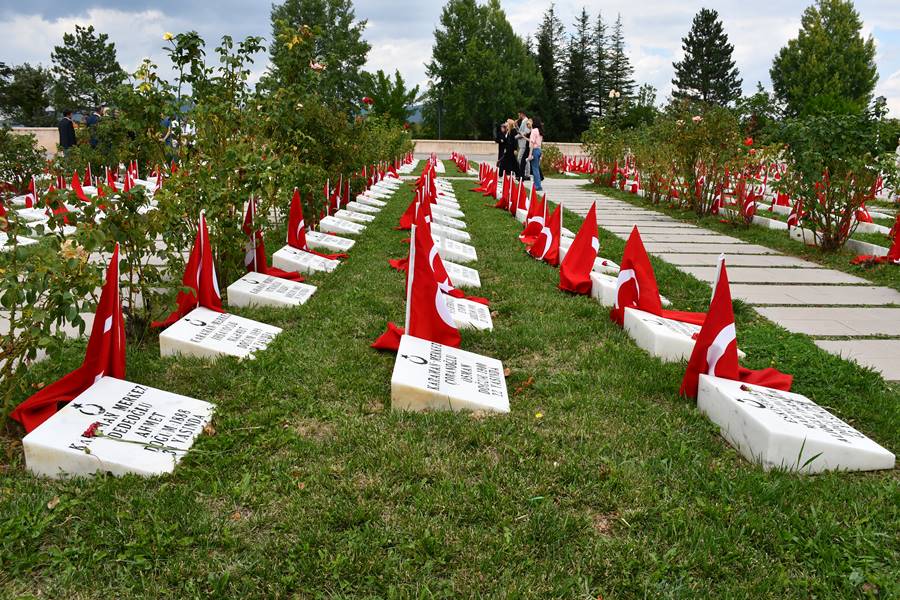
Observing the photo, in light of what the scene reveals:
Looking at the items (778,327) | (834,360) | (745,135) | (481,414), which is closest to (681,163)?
(745,135)

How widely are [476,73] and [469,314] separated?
214ft

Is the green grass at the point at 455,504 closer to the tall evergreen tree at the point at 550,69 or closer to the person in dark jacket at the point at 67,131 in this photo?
the person in dark jacket at the point at 67,131

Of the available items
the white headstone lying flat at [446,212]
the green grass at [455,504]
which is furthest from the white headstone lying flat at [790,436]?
the white headstone lying flat at [446,212]

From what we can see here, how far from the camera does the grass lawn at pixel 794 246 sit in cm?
691

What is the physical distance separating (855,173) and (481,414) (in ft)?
21.8

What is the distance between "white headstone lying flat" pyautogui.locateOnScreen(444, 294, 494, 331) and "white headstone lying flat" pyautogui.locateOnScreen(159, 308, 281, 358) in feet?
3.89

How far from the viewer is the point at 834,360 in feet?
13.3

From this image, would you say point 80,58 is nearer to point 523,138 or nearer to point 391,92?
point 391,92

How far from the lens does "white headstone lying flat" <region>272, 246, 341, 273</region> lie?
619cm

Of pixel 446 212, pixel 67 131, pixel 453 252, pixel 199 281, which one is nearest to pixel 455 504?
pixel 199 281

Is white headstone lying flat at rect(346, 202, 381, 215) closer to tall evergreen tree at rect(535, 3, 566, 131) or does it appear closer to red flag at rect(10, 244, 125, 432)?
red flag at rect(10, 244, 125, 432)

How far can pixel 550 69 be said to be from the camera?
71.0m

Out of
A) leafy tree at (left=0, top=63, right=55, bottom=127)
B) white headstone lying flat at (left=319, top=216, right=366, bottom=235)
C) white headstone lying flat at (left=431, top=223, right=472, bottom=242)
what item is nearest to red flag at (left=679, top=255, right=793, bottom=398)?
white headstone lying flat at (left=431, top=223, right=472, bottom=242)

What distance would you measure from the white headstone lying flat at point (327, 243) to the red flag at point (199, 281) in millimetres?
2849
